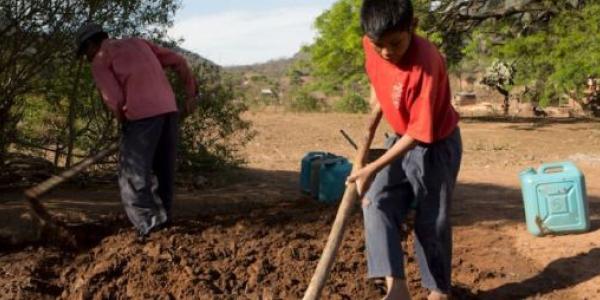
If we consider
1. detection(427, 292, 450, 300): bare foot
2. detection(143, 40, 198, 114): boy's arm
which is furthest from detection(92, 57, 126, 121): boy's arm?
detection(427, 292, 450, 300): bare foot

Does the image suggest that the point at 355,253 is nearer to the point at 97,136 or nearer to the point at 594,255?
the point at 594,255

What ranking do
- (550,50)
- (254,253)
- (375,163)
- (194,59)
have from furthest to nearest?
(550,50)
(194,59)
(254,253)
(375,163)

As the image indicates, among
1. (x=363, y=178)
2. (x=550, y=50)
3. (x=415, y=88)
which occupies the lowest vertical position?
(x=363, y=178)

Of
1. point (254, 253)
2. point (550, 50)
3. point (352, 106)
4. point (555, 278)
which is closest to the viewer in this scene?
point (555, 278)

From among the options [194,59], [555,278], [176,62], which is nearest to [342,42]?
[194,59]

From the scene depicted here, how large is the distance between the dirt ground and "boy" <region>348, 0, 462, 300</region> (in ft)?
1.43

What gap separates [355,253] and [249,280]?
810 millimetres

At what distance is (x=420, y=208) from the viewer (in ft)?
11.4

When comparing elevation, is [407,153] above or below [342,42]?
below

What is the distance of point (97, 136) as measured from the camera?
6.73 metres

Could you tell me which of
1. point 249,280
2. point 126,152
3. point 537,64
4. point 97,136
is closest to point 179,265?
point 249,280

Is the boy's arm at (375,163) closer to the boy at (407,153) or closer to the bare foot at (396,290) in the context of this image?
the boy at (407,153)

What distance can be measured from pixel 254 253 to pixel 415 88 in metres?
1.83

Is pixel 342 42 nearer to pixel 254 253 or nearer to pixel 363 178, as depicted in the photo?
pixel 254 253
